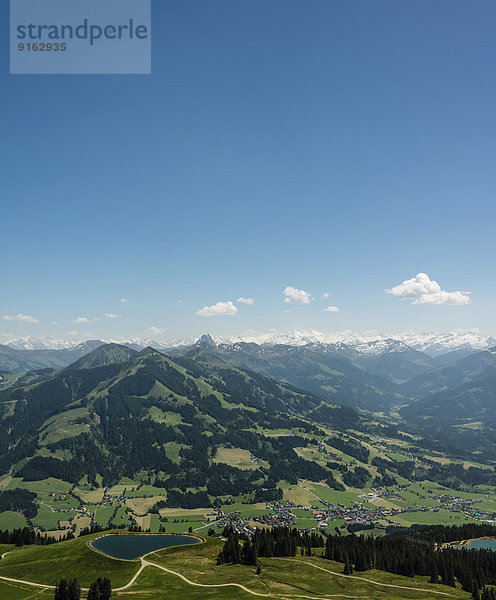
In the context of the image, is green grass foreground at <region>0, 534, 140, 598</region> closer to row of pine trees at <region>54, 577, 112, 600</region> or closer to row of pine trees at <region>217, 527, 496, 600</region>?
row of pine trees at <region>54, 577, 112, 600</region>

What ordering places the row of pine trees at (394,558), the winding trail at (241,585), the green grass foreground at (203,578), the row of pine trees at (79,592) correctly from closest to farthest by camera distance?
1. the row of pine trees at (79,592)
2. the winding trail at (241,585)
3. the green grass foreground at (203,578)
4. the row of pine trees at (394,558)

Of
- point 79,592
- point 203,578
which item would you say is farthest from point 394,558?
point 79,592

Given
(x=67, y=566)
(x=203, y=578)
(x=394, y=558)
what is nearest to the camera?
(x=203, y=578)

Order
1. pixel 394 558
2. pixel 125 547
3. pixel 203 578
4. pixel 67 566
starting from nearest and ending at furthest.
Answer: pixel 203 578 → pixel 67 566 → pixel 394 558 → pixel 125 547

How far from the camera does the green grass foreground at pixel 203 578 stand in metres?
122

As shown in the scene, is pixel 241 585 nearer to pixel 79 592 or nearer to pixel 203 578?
pixel 203 578

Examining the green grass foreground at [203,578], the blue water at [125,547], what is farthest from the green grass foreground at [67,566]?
the blue water at [125,547]

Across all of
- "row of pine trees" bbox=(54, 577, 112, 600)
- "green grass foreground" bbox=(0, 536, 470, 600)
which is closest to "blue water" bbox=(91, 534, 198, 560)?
"green grass foreground" bbox=(0, 536, 470, 600)

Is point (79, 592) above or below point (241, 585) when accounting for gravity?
above

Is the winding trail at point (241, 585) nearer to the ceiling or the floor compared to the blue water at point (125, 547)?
nearer to the ceiling

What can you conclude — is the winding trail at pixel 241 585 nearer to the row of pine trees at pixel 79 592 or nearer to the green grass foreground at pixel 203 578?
the green grass foreground at pixel 203 578

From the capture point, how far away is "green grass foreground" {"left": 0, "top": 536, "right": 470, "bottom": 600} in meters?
122

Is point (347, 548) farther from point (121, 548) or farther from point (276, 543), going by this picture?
point (121, 548)

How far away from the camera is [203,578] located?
134 metres
